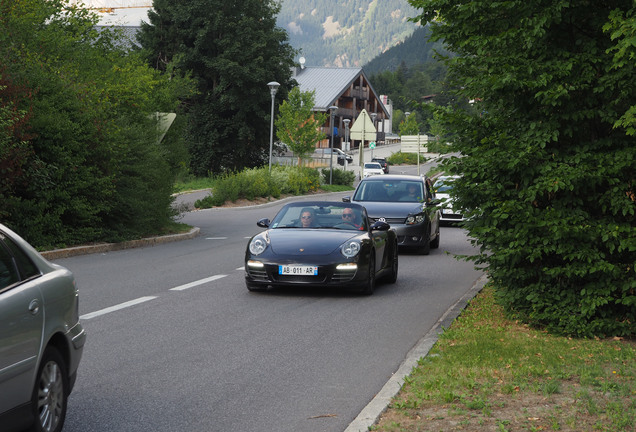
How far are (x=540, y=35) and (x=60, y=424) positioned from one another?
5975 mm

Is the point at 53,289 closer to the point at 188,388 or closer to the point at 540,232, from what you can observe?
the point at 188,388

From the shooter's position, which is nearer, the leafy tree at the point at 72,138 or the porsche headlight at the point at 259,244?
the porsche headlight at the point at 259,244

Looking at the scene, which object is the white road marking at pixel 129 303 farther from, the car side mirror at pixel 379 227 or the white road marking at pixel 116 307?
the car side mirror at pixel 379 227

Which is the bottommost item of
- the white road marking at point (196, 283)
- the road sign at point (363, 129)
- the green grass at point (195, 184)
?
the green grass at point (195, 184)

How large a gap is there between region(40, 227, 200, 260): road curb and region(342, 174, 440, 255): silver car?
5.21m

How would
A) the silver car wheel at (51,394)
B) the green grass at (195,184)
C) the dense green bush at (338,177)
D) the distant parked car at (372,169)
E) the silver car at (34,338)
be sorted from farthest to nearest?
the distant parked car at (372,169) < the dense green bush at (338,177) < the green grass at (195,184) < the silver car wheel at (51,394) < the silver car at (34,338)

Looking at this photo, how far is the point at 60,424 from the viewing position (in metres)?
5.48

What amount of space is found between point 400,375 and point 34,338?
11.2 feet

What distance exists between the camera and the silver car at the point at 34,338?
15.6ft

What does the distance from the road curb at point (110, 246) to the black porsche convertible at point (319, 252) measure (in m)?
6.22

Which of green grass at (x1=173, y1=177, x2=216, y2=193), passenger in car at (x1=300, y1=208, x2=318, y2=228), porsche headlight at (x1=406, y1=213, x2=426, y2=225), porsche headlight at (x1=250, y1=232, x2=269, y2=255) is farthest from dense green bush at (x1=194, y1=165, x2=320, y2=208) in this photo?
porsche headlight at (x1=250, y1=232, x2=269, y2=255)

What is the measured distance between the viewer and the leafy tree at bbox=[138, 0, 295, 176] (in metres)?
64.0

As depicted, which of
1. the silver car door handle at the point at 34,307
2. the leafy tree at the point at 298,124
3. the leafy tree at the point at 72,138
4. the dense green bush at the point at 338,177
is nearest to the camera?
the silver car door handle at the point at 34,307

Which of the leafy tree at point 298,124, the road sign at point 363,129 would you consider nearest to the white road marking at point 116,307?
the road sign at point 363,129
